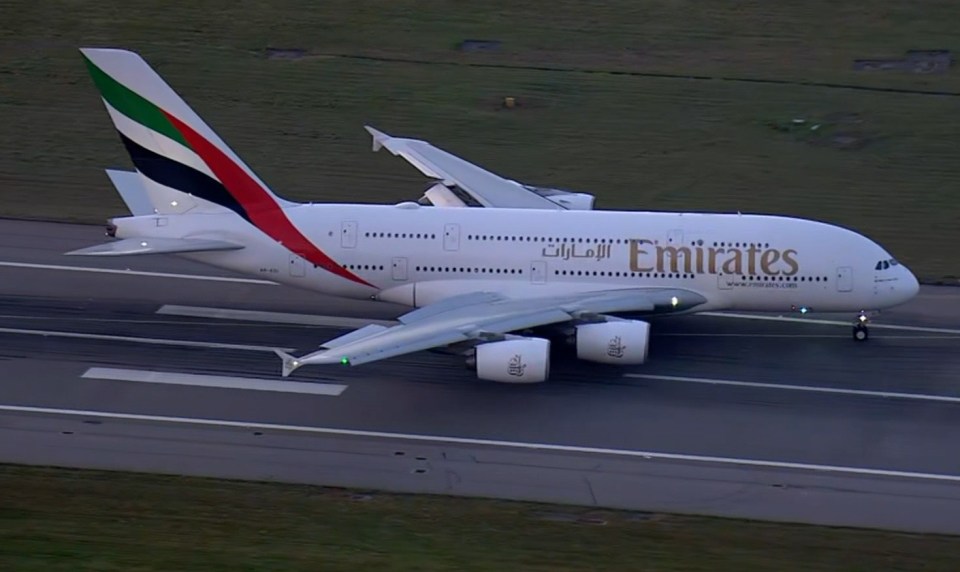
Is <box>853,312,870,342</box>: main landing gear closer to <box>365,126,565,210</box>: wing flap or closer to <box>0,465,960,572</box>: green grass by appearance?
<box>365,126,565,210</box>: wing flap

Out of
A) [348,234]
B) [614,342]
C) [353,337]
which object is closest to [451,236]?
[348,234]

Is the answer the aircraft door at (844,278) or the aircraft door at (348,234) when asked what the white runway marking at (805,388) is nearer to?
the aircraft door at (844,278)

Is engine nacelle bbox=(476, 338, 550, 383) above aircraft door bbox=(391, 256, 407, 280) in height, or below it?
below

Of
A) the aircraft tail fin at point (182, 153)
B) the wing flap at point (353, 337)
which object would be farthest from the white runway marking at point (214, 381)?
the aircraft tail fin at point (182, 153)

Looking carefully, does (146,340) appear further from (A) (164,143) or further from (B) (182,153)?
(A) (164,143)

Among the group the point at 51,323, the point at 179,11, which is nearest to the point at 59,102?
the point at 179,11

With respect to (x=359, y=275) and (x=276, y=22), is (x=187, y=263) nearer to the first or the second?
(x=359, y=275)

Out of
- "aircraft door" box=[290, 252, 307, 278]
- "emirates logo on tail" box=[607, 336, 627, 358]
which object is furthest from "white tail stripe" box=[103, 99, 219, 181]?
"emirates logo on tail" box=[607, 336, 627, 358]
